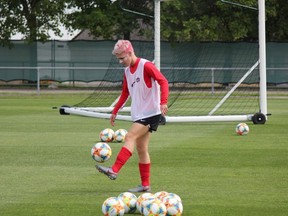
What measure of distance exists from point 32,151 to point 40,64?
3116 centimetres

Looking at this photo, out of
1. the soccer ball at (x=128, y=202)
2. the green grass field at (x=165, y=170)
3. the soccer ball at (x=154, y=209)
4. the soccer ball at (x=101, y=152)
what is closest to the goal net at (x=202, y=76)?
the green grass field at (x=165, y=170)

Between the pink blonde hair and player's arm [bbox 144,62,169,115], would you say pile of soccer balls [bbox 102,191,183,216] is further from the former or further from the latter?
the pink blonde hair

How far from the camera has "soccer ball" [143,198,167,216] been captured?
9.18 metres

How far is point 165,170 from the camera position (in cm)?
1357

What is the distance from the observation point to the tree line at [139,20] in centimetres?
4869

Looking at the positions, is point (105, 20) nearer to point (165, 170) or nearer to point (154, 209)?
point (165, 170)

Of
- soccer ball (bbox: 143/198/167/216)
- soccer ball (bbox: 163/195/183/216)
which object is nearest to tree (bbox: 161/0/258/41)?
soccer ball (bbox: 163/195/183/216)

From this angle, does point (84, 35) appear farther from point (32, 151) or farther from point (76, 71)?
point (32, 151)

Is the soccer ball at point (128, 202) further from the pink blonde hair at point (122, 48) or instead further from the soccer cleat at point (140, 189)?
the pink blonde hair at point (122, 48)

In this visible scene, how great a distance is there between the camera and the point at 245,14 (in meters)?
50.6

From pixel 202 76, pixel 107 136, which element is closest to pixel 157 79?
pixel 107 136

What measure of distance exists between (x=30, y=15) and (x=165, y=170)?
130ft

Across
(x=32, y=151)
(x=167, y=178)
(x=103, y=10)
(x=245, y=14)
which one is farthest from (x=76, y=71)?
(x=167, y=178)

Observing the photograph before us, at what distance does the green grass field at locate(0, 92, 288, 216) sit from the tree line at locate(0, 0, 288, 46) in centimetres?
2591
